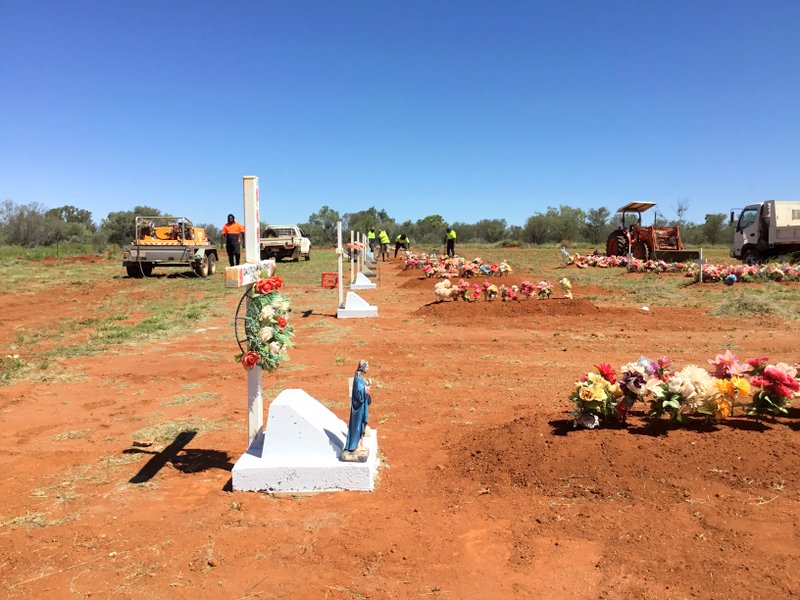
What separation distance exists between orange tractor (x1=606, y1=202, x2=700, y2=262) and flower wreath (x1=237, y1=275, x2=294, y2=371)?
23.2 m

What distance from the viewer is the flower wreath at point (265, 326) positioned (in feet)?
14.2

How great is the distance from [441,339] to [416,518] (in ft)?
21.0

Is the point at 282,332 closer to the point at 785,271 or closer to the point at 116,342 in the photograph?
the point at 116,342

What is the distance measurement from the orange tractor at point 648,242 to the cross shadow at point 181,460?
76.3ft

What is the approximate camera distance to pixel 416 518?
3.74 metres

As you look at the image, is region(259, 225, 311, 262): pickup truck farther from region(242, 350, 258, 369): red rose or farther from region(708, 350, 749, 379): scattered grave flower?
region(708, 350, 749, 379): scattered grave flower

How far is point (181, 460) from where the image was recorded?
4766mm

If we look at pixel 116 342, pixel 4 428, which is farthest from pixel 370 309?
pixel 4 428

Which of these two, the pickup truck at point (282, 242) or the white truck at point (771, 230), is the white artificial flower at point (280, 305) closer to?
the white truck at point (771, 230)

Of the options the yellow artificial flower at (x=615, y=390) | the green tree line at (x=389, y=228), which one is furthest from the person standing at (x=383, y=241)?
the yellow artificial flower at (x=615, y=390)

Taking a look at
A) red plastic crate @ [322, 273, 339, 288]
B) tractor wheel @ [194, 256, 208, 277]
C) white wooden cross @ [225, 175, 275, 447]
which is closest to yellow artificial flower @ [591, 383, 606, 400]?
white wooden cross @ [225, 175, 275, 447]

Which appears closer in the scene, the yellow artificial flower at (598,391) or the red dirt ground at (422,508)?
the red dirt ground at (422,508)

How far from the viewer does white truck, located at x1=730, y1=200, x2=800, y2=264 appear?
72.4 ft

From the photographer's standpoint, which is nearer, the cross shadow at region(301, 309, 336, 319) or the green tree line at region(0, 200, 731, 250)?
the cross shadow at region(301, 309, 336, 319)
